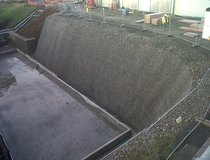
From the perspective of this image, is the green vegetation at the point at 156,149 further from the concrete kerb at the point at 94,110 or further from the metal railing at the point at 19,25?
the metal railing at the point at 19,25

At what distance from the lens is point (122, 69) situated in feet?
63.5

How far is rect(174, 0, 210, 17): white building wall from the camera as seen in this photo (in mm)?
23059

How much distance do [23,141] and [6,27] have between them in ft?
99.5

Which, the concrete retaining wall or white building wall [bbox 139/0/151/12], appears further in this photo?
the concrete retaining wall

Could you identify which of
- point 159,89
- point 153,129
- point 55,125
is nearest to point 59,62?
point 55,125

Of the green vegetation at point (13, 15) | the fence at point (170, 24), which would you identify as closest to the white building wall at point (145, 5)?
the fence at point (170, 24)

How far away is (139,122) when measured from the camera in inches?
655

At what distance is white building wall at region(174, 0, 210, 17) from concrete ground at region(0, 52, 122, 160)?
14.7 metres

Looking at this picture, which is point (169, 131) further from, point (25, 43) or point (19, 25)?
point (19, 25)

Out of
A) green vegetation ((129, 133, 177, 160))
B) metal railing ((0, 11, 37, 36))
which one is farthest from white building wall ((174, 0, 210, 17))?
metal railing ((0, 11, 37, 36))

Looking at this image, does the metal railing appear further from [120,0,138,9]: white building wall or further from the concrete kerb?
[120,0,138,9]: white building wall

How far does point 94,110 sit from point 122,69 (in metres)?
4.08

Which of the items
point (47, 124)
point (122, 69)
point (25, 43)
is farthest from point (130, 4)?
point (47, 124)

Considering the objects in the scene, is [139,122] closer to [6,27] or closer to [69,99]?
[69,99]
